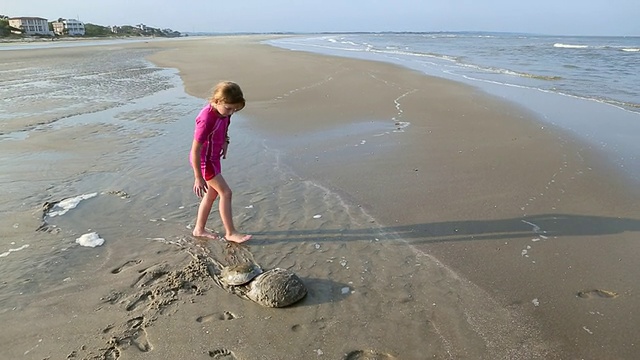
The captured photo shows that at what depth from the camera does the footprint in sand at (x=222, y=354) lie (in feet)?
9.09

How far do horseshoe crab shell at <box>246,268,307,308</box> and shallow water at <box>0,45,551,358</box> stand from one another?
0.11 m

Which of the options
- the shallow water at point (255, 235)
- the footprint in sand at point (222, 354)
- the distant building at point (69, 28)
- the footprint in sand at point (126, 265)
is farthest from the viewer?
the distant building at point (69, 28)

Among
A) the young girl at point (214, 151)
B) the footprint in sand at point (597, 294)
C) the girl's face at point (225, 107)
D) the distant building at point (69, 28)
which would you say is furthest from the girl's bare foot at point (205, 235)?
the distant building at point (69, 28)

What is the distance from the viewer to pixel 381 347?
9.40ft

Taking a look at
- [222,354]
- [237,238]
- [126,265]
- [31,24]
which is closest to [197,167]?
[237,238]

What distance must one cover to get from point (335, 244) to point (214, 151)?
1402 millimetres

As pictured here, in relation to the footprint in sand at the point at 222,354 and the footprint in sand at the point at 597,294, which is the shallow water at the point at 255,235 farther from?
the footprint in sand at the point at 597,294

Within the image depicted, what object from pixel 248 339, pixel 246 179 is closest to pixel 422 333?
pixel 248 339

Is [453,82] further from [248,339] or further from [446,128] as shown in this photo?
[248,339]

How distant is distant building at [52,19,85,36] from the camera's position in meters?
93.7

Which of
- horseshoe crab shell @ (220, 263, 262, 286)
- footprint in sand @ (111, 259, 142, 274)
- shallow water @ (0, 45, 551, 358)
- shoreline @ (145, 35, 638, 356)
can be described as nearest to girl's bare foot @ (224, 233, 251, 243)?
shallow water @ (0, 45, 551, 358)

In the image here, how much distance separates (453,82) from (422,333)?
12758 mm

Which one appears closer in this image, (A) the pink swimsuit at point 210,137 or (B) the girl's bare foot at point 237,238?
(A) the pink swimsuit at point 210,137

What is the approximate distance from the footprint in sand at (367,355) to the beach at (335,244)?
0.01m
